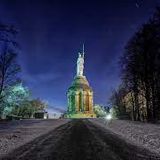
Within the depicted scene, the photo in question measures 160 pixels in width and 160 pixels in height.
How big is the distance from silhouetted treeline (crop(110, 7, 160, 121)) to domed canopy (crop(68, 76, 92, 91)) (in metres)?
78.7

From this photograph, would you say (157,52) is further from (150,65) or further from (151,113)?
(151,113)

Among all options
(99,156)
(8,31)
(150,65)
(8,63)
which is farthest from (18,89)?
(99,156)

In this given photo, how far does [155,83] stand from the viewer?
186 feet

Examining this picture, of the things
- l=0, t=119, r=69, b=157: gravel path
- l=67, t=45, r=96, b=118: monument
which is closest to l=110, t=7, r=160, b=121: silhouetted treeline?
l=0, t=119, r=69, b=157: gravel path

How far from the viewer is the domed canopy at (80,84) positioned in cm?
14262

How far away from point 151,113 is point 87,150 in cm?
4733

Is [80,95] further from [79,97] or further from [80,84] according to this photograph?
[80,84]

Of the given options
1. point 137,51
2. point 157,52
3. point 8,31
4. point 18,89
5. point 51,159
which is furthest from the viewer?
point 18,89

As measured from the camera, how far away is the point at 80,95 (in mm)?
141250

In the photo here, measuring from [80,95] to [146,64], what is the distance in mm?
84735

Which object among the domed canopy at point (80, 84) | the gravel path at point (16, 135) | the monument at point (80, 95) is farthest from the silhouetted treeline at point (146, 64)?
the domed canopy at point (80, 84)

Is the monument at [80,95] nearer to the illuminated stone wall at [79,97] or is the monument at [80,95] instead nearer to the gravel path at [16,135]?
the illuminated stone wall at [79,97]

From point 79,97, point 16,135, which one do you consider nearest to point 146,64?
point 16,135

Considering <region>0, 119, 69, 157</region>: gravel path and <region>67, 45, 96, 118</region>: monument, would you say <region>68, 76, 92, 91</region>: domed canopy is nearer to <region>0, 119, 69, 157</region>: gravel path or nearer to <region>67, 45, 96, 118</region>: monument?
<region>67, 45, 96, 118</region>: monument
